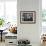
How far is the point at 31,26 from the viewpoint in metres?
5.20

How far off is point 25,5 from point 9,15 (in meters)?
2.17

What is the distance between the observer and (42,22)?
225 inches

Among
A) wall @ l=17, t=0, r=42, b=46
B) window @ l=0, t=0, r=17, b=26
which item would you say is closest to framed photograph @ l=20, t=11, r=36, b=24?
wall @ l=17, t=0, r=42, b=46

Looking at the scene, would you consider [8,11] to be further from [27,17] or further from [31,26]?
[31,26]

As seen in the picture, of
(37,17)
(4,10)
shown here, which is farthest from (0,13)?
(37,17)

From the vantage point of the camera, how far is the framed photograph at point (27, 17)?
17.0 ft

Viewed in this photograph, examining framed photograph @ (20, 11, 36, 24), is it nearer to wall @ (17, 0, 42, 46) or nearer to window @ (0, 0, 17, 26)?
wall @ (17, 0, 42, 46)

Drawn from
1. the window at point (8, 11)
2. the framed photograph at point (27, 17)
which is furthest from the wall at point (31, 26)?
the window at point (8, 11)

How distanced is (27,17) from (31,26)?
1.22ft

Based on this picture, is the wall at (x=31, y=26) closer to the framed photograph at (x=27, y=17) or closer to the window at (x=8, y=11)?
the framed photograph at (x=27, y=17)

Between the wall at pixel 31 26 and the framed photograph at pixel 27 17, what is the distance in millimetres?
112

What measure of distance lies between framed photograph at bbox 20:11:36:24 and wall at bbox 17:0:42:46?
0.11 meters

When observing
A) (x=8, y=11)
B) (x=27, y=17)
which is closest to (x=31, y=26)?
(x=27, y=17)

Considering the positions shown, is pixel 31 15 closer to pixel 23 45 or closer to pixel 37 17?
pixel 37 17
